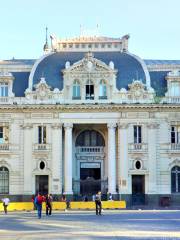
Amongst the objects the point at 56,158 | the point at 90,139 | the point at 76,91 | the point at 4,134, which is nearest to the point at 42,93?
the point at 76,91

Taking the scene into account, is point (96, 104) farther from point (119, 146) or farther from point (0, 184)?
point (0, 184)

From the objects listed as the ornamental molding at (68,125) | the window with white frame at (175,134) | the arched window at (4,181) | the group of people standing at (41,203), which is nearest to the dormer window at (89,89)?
the ornamental molding at (68,125)

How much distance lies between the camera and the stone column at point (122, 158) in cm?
7062

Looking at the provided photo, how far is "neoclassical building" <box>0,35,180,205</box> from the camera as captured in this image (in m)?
71.0

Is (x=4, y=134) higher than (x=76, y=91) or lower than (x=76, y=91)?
lower

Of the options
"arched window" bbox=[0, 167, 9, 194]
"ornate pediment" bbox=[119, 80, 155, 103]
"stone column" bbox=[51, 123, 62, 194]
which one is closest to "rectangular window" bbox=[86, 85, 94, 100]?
"ornate pediment" bbox=[119, 80, 155, 103]

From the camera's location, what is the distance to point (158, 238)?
26.6 meters

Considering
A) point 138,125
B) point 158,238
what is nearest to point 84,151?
point 138,125

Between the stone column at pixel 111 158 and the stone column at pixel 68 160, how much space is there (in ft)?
14.8

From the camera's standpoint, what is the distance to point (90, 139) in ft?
246

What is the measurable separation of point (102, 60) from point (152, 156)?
1313 cm

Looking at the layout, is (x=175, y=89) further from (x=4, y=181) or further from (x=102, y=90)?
(x=4, y=181)

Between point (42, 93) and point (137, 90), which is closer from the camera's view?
point (137, 90)

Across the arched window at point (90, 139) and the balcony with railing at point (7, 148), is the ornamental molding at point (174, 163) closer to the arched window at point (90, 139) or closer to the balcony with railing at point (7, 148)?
the arched window at point (90, 139)
